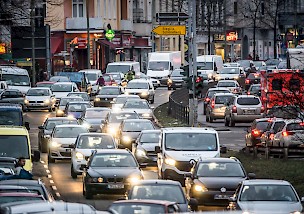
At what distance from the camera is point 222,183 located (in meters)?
29.0

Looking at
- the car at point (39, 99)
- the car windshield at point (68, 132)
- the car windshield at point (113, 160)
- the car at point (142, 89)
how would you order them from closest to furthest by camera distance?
the car windshield at point (113, 160) → the car windshield at point (68, 132) → the car at point (39, 99) → the car at point (142, 89)

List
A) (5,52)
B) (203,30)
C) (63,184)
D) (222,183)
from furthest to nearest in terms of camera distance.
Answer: (203,30) < (5,52) < (63,184) < (222,183)

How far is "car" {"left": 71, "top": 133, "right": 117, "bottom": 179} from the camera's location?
121 ft

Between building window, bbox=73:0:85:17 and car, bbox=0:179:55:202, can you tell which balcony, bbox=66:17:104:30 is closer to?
building window, bbox=73:0:85:17

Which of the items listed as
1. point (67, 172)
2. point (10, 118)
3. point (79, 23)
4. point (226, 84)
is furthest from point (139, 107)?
point (79, 23)

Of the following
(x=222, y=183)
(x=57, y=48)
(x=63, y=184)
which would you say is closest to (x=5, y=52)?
(x=57, y=48)

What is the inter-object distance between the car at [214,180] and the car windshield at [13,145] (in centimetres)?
449

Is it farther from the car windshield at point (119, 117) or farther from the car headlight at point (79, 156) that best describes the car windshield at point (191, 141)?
the car windshield at point (119, 117)

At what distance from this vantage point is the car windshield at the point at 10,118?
43.9 m

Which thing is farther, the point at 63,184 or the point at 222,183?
the point at 63,184

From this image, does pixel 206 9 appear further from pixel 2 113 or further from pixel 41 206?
pixel 41 206

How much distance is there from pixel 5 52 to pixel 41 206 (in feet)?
205

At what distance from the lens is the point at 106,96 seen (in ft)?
227

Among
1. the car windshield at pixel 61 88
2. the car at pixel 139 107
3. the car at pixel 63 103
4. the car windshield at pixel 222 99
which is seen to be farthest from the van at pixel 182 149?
the car windshield at pixel 61 88
